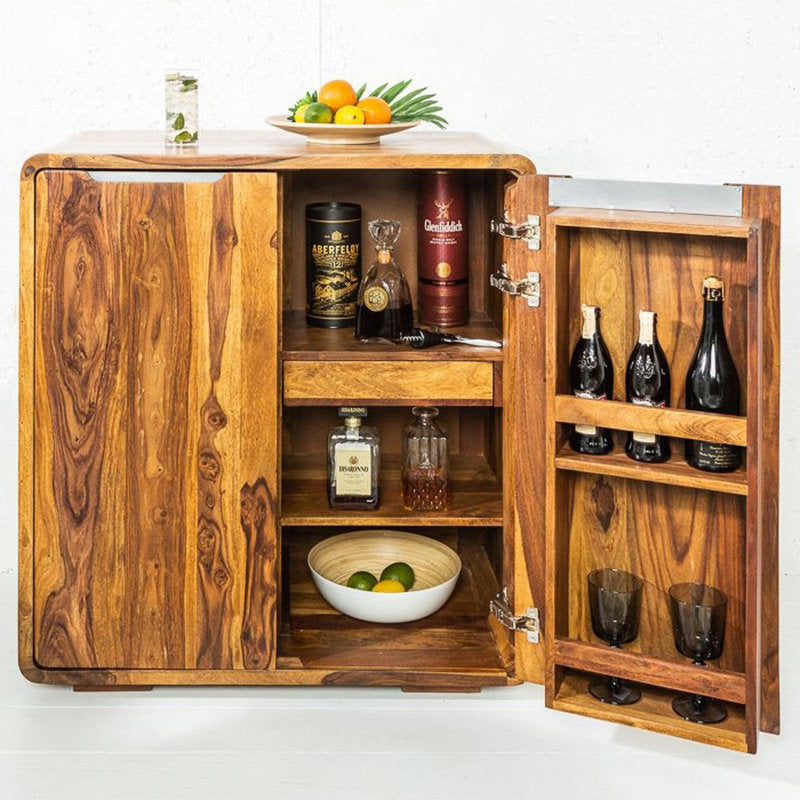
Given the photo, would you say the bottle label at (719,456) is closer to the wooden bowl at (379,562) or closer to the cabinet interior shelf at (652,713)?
the cabinet interior shelf at (652,713)

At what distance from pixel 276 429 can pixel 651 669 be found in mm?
903

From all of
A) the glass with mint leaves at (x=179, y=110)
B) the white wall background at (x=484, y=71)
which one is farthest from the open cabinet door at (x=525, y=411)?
the white wall background at (x=484, y=71)

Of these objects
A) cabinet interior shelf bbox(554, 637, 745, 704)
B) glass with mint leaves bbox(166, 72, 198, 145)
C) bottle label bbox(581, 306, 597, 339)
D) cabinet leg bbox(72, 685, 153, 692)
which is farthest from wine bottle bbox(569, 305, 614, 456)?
cabinet leg bbox(72, 685, 153, 692)

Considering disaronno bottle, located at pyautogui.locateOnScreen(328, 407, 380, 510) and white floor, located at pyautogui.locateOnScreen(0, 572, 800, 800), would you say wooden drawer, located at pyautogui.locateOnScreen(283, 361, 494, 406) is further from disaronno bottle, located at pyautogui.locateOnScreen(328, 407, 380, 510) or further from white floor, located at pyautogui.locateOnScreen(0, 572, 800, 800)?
white floor, located at pyautogui.locateOnScreen(0, 572, 800, 800)

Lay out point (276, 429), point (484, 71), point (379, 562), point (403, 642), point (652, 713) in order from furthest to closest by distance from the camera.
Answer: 1. point (484, 71)
2. point (379, 562)
3. point (403, 642)
4. point (276, 429)
5. point (652, 713)

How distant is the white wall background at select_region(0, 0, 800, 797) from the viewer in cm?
360

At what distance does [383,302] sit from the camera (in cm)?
302

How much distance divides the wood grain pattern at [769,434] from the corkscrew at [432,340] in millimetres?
634

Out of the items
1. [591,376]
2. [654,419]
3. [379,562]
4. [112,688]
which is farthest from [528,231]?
[112,688]

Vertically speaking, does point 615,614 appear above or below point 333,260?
below

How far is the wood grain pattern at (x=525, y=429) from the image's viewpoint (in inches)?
106

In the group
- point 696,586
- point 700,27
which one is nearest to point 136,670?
point 696,586

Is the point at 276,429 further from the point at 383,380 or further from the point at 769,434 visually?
the point at 769,434

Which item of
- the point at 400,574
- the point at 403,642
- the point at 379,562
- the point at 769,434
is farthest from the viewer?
the point at 379,562
